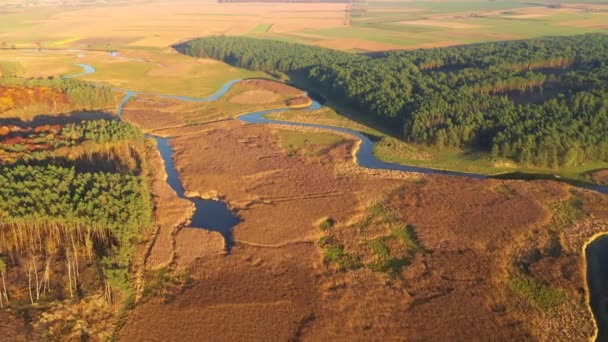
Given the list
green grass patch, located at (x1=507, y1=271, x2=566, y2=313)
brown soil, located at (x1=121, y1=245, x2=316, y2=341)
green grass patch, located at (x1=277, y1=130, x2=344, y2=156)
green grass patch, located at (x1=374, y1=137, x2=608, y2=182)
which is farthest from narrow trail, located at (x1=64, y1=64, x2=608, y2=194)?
brown soil, located at (x1=121, y1=245, x2=316, y2=341)

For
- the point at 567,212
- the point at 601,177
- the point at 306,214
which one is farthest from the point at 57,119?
the point at 601,177

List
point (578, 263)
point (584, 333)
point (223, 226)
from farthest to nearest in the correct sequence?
point (223, 226) → point (578, 263) → point (584, 333)

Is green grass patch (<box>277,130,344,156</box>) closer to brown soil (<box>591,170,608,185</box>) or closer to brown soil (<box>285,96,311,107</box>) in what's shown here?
brown soil (<box>285,96,311,107</box>)

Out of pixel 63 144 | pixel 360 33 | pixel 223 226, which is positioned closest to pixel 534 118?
pixel 223 226

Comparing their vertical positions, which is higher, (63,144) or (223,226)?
(63,144)

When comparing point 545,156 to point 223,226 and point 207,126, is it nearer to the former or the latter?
point 223,226

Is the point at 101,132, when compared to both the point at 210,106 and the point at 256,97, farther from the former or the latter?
the point at 256,97
